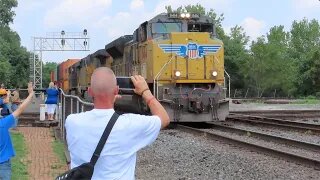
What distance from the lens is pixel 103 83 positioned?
137 inches

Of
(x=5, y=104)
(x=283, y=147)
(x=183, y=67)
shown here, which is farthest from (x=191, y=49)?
(x=5, y=104)

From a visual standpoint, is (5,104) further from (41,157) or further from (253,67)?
(253,67)

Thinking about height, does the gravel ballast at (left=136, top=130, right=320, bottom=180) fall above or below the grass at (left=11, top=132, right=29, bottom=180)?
below

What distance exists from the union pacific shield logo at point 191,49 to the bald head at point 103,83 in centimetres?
1525

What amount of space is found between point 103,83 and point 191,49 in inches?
615

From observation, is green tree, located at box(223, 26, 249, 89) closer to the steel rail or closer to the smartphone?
the steel rail

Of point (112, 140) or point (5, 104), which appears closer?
point (112, 140)

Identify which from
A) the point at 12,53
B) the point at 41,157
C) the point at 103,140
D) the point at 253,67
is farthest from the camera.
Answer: the point at 12,53

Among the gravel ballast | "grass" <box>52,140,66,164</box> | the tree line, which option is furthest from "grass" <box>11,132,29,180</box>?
the tree line

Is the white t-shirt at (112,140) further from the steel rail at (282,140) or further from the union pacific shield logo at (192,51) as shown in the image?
the union pacific shield logo at (192,51)

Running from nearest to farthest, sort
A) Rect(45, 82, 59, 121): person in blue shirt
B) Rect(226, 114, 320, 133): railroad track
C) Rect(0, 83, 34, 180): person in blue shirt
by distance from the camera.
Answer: Rect(0, 83, 34, 180): person in blue shirt → Rect(226, 114, 320, 133): railroad track → Rect(45, 82, 59, 121): person in blue shirt

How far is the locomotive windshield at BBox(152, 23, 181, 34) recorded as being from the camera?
19.3 meters

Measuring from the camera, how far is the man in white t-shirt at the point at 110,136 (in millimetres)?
3461

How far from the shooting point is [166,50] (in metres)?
18.7
